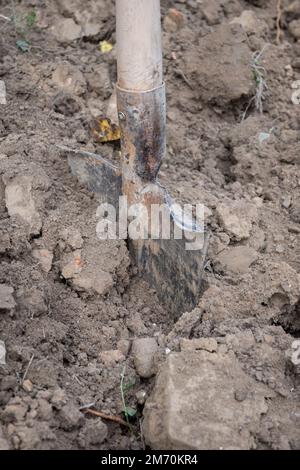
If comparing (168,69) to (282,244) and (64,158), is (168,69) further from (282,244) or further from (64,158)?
(282,244)

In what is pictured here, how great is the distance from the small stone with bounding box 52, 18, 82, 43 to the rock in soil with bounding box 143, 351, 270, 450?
2171 millimetres

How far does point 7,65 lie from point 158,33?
1.12 meters

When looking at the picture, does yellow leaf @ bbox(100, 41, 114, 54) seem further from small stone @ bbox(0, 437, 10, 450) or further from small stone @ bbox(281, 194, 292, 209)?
small stone @ bbox(0, 437, 10, 450)

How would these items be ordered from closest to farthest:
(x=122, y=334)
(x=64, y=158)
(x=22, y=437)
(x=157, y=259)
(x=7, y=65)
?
(x=22, y=437)
(x=122, y=334)
(x=157, y=259)
(x=64, y=158)
(x=7, y=65)

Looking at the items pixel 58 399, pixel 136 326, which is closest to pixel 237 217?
pixel 136 326

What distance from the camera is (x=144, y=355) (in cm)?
240

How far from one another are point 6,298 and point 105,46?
1868 mm

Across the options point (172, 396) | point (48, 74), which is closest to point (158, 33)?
point (48, 74)

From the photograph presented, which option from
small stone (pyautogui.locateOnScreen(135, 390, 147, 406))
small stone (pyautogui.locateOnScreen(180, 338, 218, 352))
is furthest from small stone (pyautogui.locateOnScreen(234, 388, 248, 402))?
small stone (pyautogui.locateOnScreen(135, 390, 147, 406))

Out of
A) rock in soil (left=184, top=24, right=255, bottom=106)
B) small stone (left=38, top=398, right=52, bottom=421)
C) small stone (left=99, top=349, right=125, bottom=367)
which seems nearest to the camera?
small stone (left=38, top=398, right=52, bottom=421)

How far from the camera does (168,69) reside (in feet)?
11.7

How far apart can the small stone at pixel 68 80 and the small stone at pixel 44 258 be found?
1.10m

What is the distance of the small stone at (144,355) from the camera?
7.75ft

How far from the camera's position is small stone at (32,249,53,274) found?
8.66ft
